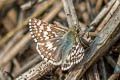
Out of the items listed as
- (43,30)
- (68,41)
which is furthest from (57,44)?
(43,30)

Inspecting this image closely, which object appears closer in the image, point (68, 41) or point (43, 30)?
point (68, 41)

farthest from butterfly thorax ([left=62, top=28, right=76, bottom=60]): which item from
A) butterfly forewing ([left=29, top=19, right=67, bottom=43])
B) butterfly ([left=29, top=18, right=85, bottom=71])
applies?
butterfly forewing ([left=29, top=19, right=67, bottom=43])

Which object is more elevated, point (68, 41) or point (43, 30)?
point (43, 30)

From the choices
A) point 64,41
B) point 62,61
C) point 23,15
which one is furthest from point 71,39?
point 23,15

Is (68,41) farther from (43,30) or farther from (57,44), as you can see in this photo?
(43,30)

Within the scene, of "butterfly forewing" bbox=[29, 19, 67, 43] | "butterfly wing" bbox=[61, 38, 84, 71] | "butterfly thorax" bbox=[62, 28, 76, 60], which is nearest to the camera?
"butterfly wing" bbox=[61, 38, 84, 71]

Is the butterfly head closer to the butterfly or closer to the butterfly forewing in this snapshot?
the butterfly

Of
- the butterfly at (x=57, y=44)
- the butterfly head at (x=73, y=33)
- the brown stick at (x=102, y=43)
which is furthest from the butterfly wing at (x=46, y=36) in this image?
the brown stick at (x=102, y=43)
